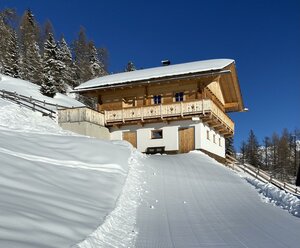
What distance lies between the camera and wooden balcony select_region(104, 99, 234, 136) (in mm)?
25328

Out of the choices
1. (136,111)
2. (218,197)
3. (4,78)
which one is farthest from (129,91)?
(4,78)

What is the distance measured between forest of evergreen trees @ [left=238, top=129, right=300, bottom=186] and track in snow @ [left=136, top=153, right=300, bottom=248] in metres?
64.6

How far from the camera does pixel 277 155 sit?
309 feet

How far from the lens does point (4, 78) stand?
49.2 m

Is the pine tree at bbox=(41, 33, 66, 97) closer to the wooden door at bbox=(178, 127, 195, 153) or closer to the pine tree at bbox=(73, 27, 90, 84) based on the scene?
the pine tree at bbox=(73, 27, 90, 84)

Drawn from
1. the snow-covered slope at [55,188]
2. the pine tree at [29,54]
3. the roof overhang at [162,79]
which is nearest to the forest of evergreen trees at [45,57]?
the pine tree at [29,54]

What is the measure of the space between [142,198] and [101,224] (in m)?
4.18

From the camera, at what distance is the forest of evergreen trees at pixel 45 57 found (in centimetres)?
5014

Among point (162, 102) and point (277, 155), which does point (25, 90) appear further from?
point (277, 155)

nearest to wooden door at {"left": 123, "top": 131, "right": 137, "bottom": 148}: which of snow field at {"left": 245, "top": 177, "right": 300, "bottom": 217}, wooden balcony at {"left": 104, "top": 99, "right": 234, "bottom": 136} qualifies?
wooden balcony at {"left": 104, "top": 99, "right": 234, "bottom": 136}

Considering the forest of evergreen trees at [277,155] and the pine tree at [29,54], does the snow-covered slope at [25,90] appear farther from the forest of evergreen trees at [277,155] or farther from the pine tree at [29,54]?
the forest of evergreen trees at [277,155]

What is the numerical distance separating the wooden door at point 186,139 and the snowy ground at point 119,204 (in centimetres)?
826

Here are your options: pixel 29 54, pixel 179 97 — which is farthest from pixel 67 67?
pixel 179 97

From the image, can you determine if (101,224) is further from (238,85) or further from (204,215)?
(238,85)
